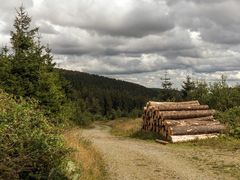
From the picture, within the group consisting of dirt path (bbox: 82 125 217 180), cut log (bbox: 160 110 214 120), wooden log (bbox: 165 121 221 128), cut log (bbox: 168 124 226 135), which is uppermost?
cut log (bbox: 160 110 214 120)

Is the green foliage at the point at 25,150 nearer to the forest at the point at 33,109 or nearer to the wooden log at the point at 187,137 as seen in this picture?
the forest at the point at 33,109

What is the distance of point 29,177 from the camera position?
974 cm

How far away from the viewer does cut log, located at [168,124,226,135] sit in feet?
83.6

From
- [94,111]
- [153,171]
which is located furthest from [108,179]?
[94,111]

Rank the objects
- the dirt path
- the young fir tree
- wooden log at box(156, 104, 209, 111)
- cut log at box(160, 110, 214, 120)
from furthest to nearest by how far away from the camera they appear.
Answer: wooden log at box(156, 104, 209, 111) → cut log at box(160, 110, 214, 120) → the young fir tree → the dirt path

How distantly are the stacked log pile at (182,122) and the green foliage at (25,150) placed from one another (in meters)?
15.8

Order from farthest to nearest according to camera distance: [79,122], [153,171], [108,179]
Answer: [79,122], [153,171], [108,179]

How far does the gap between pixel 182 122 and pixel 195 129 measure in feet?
4.21

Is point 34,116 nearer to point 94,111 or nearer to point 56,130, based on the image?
point 56,130

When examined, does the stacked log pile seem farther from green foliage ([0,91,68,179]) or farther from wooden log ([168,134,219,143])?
green foliage ([0,91,68,179])

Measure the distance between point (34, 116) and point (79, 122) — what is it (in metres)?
56.9

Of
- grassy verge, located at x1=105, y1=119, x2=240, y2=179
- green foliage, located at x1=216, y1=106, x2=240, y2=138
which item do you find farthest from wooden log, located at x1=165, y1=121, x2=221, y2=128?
grassy verge, located at x1=105, y1=119, x2=240, y2=179

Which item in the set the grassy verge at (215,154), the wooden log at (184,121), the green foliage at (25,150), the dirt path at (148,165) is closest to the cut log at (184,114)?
the wooden log at (184,121)

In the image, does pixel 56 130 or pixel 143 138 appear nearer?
pixel 56 130
